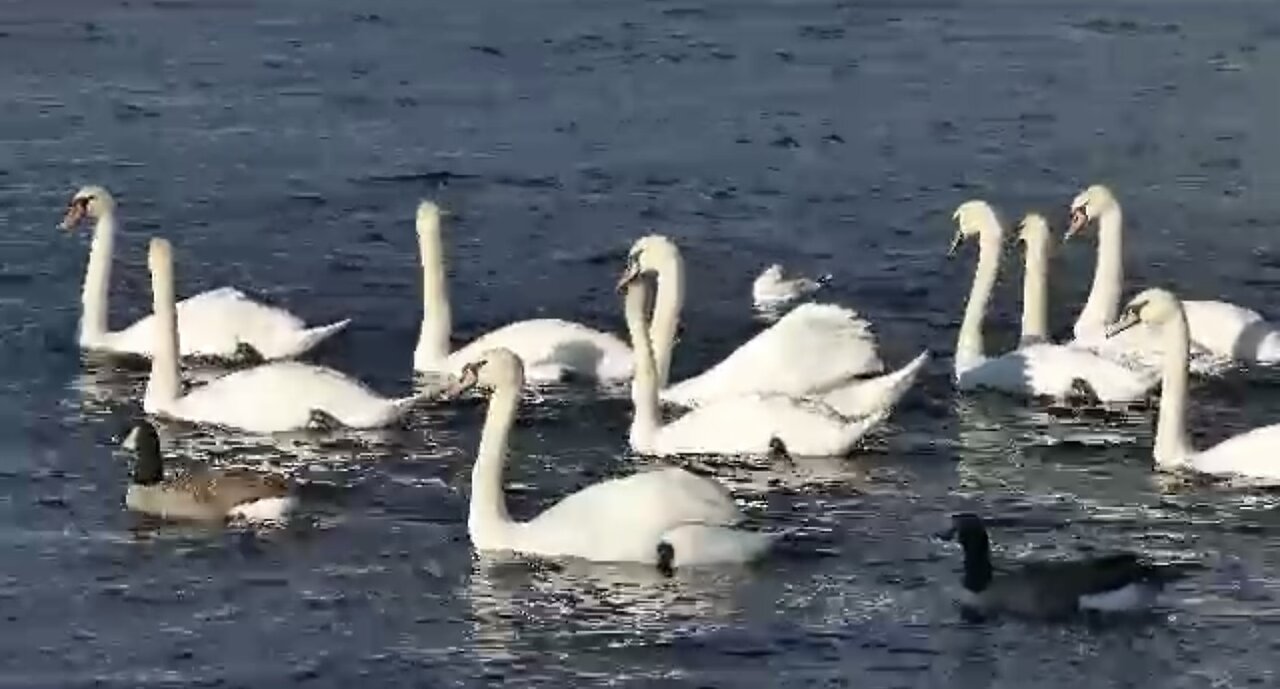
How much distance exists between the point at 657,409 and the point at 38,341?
15.3ft

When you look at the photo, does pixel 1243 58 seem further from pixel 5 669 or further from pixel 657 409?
pixel 5 669

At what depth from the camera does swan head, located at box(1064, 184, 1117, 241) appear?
20188 millimetres

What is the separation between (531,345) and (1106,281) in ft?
12.5

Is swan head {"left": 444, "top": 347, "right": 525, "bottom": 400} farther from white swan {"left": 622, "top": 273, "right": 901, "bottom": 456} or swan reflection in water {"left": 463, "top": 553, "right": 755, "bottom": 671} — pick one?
white swan {"left": 622, "top": 273, "right": 901, "bottom": 456}

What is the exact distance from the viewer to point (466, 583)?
14422 mm

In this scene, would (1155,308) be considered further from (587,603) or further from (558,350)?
(587,603)

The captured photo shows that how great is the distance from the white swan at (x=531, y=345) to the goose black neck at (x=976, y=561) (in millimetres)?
4913

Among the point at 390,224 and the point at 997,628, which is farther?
the point at 390,224

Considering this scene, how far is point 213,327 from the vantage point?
1952 centimetres

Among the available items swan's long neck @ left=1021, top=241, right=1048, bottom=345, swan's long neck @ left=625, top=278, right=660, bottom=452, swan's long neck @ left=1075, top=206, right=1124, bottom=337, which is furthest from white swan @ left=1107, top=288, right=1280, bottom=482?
swan's long neck @ left=625, top=278, right=660, bottom=452

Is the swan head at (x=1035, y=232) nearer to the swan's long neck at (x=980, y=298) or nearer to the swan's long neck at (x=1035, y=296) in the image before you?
the swan's long neck at (x=1035, y=296)

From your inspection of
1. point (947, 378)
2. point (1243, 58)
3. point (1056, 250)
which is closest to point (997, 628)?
point (947, 378)

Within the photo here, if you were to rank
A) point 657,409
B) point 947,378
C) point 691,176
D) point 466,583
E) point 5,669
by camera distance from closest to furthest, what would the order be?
point 5,669
point 466,583
point 657,409
point 947,378
point 691,176

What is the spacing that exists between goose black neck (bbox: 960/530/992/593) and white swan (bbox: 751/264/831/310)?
22.1 feet
